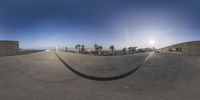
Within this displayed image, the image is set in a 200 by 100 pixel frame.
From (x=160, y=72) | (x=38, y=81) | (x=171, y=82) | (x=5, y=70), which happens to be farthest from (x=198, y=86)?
(x=5, y=70)

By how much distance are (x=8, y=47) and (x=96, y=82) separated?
14842 mm

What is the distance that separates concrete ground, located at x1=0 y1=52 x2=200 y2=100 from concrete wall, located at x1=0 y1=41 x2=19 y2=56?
873 cm

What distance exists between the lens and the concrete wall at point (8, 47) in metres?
18.5

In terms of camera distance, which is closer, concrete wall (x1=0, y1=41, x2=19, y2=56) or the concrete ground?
the concrete ground

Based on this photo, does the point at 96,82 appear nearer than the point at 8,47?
Yes

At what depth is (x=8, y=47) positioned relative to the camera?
19000 mm

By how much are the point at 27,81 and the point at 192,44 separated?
15.2 metres

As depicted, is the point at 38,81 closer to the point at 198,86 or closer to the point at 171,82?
the point at 171,82

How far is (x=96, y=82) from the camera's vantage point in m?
8.51

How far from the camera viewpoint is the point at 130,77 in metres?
9.11

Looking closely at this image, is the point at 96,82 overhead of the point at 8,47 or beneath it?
beneath

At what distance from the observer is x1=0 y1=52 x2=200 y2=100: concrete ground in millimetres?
A: 6496

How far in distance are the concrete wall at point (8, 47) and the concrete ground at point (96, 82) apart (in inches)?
344

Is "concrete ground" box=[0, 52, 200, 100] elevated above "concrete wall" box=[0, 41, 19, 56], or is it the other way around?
"concrete wall" box=[0, 41, 19, 56]
